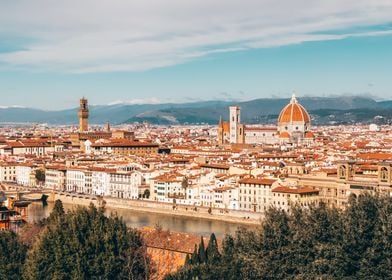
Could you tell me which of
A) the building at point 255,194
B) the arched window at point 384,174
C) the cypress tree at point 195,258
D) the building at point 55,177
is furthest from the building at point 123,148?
the cypress tree at point 195,258

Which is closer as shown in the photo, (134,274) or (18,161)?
(134,274)

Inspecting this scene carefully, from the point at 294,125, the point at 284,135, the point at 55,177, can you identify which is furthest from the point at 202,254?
the point at 294,125

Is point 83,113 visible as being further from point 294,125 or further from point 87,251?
point 87,251

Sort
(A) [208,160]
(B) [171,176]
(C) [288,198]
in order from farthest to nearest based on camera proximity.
A: (A) [208,160], (B) [171,176], (C) [288,198]

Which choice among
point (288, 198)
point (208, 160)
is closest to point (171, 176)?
point (288, 198)

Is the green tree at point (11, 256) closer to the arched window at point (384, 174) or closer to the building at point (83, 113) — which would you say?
the arched window at point (384, 174)

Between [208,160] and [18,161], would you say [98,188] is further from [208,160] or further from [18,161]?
[18,161]
